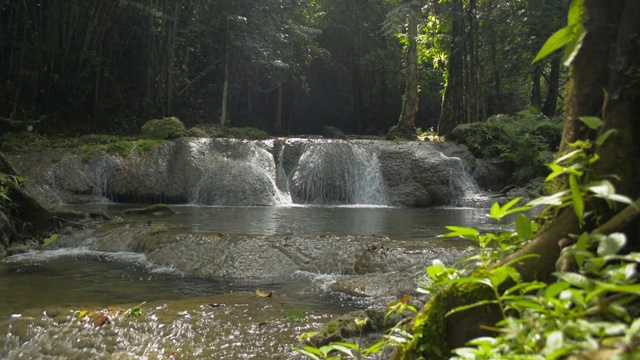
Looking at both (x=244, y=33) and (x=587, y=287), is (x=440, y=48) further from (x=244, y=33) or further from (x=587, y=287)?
(x=587, y=287)

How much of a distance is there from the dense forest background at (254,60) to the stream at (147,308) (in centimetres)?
1098

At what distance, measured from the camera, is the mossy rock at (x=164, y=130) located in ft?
49.6

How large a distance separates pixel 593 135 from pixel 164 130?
14177 mm

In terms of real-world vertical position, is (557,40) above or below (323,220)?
above

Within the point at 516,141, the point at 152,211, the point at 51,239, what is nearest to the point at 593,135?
the point at 51,239

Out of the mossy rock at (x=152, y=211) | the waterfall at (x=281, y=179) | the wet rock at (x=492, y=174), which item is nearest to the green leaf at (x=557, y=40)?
the mossy rock at (x=152, y=211)

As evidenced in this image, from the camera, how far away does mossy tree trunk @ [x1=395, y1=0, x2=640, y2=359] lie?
197 cm

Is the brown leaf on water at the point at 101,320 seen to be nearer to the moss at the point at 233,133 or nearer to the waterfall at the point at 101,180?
the waterfall at the point at 101,180

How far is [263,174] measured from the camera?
13672mm

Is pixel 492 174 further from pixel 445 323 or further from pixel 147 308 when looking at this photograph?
pixel 445 323

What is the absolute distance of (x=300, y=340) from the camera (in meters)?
3.45

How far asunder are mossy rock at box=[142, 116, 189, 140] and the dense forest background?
117 inches

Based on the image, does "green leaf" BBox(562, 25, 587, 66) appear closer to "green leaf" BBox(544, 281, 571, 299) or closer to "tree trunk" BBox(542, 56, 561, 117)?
"green leaf" BBox(544, 281, 571, 299)

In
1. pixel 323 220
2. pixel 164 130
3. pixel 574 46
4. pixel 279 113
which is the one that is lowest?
pixel 323 220
